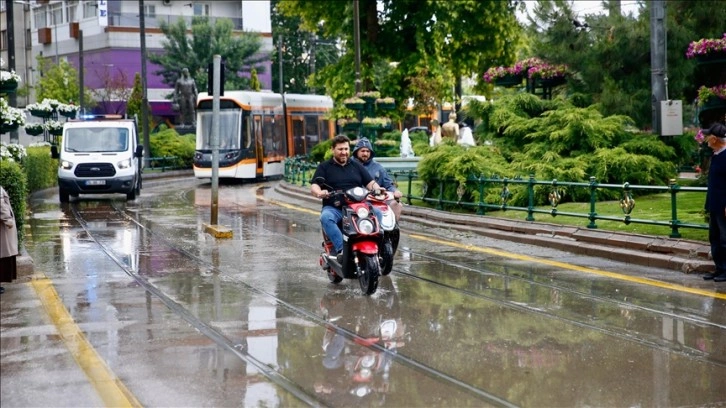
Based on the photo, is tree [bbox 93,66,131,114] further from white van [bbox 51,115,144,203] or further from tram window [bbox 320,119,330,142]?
white van [bbox 51,115,144,203]

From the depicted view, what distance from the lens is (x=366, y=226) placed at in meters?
12.4

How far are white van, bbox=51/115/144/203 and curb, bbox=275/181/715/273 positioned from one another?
33.4ft

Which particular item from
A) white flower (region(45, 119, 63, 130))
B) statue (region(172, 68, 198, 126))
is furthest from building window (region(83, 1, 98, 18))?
white flower (region(45, 119, 63, 130))

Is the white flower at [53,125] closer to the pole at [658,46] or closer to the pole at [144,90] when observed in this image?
the pole at [144,90]

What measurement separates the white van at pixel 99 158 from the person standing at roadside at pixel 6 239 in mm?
17397

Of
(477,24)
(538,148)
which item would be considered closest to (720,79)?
(538,148)

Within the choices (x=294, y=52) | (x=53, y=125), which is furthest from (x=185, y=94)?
(x=294, y=52)

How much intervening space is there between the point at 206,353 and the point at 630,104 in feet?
56.1

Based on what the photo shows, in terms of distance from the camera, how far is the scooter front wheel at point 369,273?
1216 centimetres

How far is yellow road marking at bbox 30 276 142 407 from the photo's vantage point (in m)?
7.50

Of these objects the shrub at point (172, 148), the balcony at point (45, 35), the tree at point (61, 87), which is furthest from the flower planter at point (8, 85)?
the balcony at point (45, 35)

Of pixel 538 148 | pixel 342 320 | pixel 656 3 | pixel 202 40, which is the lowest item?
pixel 342 320

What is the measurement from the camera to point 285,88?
86438 mm

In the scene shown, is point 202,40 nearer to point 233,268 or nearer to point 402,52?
point 402,52
